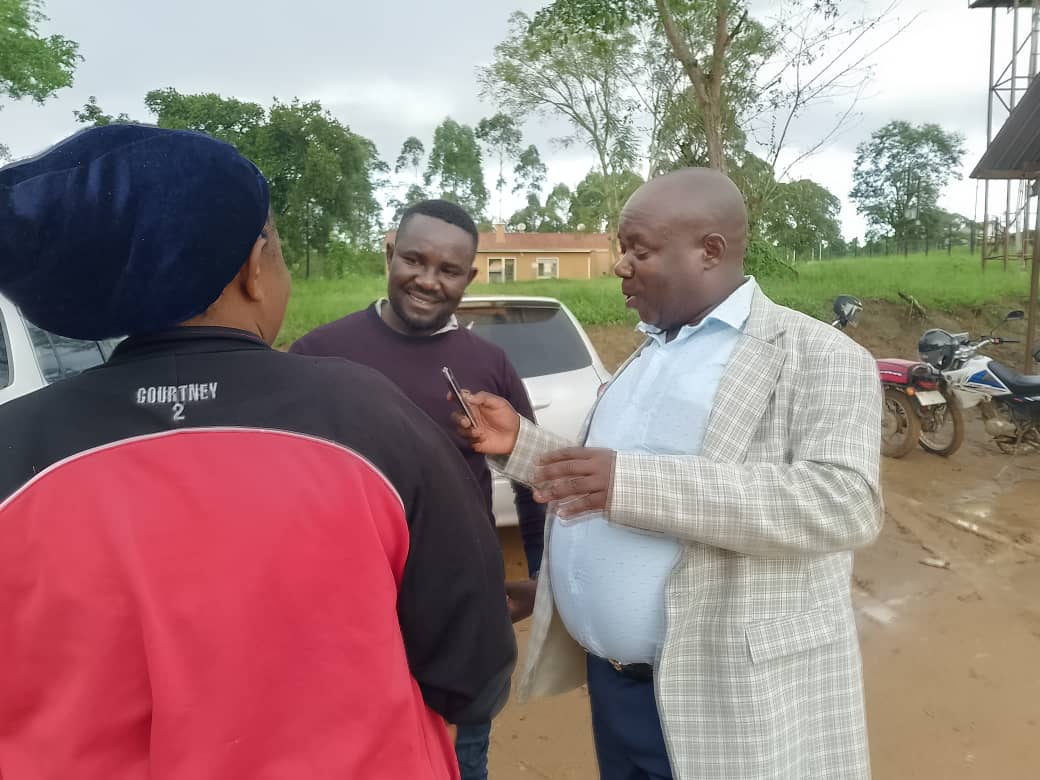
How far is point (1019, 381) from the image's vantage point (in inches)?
256

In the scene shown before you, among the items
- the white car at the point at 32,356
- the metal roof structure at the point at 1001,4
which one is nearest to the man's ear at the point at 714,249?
the white car at the point at 32,356

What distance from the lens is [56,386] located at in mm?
908

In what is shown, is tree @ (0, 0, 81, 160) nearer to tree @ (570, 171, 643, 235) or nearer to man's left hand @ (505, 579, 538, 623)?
tree @ (570, 171, 643, 235)

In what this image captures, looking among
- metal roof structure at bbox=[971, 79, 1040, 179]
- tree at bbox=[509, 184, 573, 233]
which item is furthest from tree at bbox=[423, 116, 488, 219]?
metal roof structure at bbox=[971, 79, 1040, 179]

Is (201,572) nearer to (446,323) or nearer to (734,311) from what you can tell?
(734,311)

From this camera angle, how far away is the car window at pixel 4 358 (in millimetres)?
3471

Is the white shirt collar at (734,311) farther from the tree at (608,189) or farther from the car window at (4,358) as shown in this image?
the tree at (608,189)

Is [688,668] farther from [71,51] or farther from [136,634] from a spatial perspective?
[71,51]

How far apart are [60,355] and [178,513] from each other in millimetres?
3306

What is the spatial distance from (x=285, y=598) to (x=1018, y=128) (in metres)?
9.71

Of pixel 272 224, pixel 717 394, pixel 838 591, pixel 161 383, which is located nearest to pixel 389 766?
pixel 161 383

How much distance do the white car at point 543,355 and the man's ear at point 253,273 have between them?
3231mm

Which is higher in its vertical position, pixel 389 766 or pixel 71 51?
pixel 71 51

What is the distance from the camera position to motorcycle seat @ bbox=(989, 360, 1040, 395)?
6445 millimetres
